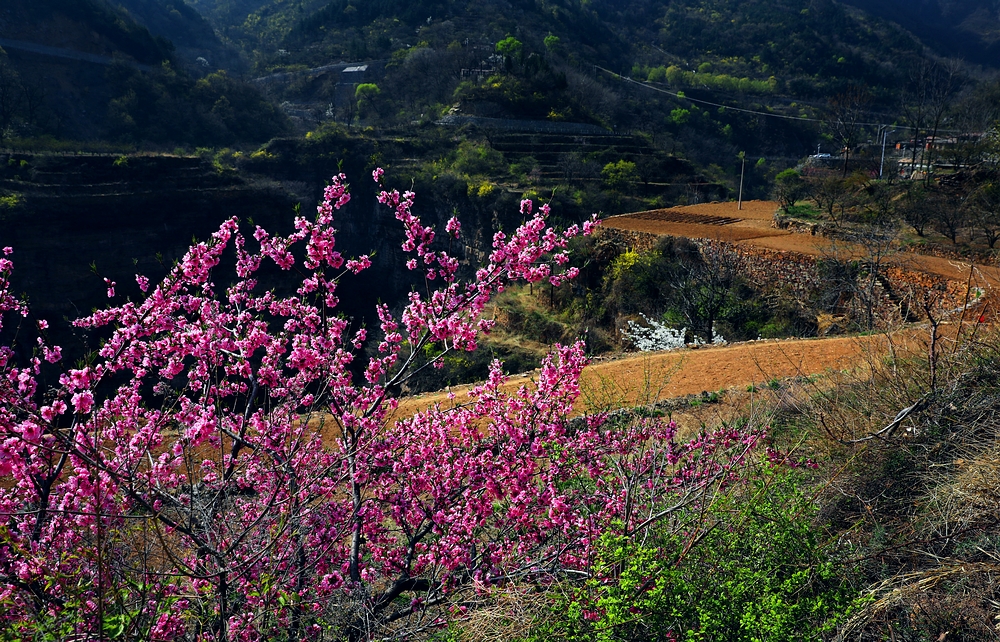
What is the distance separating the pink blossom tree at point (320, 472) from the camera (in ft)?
12.0

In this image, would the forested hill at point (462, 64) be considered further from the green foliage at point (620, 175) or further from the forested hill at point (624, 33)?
Answer: the green foliage at point (620, 175)

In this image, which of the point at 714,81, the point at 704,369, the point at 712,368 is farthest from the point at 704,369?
the point at 714,81

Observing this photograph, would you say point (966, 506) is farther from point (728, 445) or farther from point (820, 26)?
point (820, 26)

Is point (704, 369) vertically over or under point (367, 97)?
under

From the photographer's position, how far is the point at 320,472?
422 centimetres

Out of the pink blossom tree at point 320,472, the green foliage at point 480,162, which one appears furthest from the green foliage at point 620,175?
the pink blossom tree at point 320,472

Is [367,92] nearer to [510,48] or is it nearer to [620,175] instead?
[510,48]

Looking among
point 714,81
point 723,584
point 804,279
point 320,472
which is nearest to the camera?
point 723,584

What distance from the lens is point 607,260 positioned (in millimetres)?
22672

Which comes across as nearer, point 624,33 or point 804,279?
point 804,279

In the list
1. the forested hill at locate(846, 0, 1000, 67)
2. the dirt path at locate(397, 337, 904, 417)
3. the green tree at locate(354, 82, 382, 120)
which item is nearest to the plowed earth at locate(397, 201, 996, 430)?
the dirt path at locate(397, 337, 904, 417)

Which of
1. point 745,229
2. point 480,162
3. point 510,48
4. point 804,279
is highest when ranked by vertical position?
point 510,48

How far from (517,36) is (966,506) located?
69.9m

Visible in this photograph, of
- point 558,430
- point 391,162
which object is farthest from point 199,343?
point 391,162
